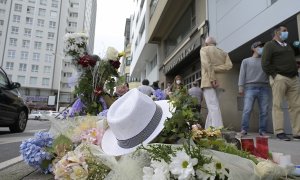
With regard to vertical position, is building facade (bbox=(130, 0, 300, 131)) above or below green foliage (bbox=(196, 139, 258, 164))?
above

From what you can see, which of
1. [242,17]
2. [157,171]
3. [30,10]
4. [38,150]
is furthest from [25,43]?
[157,171]

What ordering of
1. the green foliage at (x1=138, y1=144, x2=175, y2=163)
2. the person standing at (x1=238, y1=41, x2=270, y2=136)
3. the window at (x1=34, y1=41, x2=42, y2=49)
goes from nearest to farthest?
the green foliage at (x1=138, y1=144, x2=175, y2=163) → the person standing at (x1=238, y1=41, x2=270, y2=136) → the window at (x1=34, y1=41, x2=42, y2=49)

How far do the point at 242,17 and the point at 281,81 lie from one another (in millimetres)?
3502

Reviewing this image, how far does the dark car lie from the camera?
7.11 meters

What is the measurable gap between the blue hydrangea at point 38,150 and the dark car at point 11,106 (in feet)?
16.4

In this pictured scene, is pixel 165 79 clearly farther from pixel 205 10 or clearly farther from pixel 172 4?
pixel 205 10

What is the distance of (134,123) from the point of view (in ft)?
6.46

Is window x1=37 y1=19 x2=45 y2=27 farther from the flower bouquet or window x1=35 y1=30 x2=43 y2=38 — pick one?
the flower bouquet

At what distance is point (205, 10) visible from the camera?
1107 cm

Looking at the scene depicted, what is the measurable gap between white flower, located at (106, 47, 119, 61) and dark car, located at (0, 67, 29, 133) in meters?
4.28

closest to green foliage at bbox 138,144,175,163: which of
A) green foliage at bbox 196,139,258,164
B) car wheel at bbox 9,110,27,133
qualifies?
green foliage at bbox 196,139,258,164

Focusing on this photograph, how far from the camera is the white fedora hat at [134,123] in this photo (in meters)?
1.95

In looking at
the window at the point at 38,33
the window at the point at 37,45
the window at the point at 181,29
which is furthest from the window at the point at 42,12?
the window at the point at 181,29

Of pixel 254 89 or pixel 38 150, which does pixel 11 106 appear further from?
pixel 254 89
